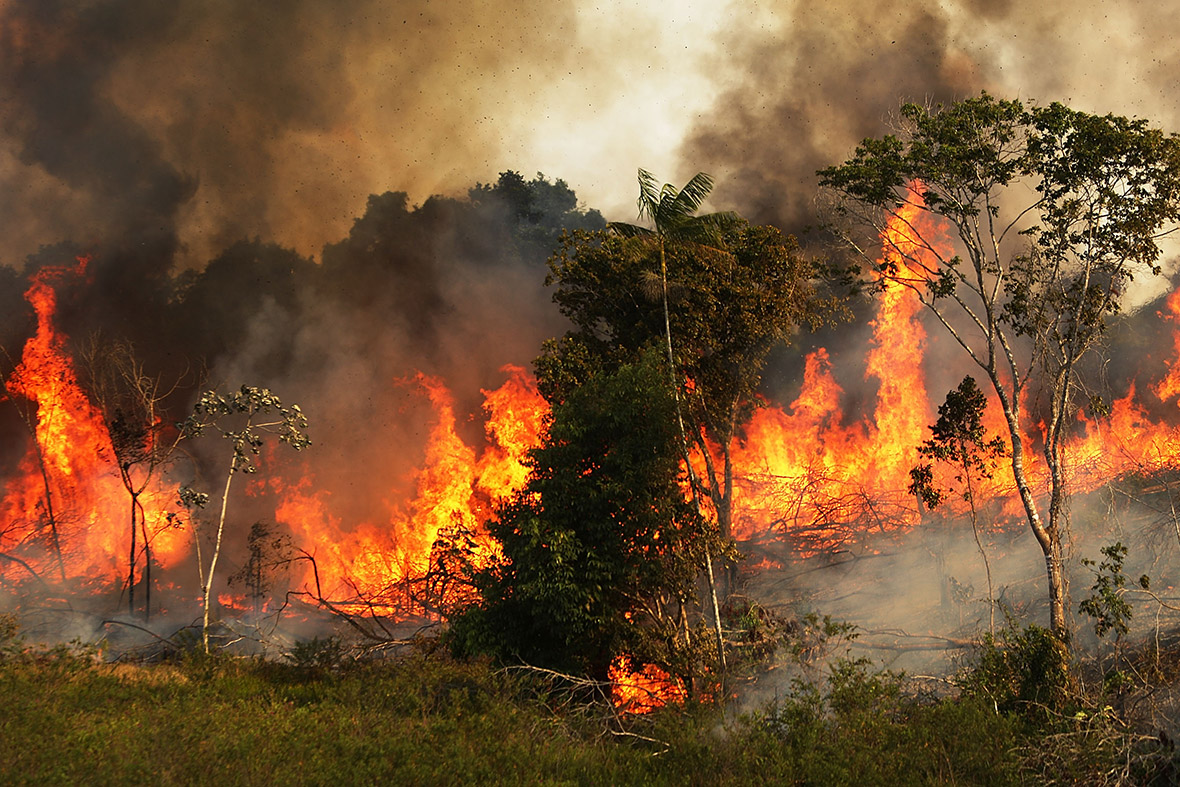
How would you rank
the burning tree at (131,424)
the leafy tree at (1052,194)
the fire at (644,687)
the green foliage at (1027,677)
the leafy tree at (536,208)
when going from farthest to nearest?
the leafy tree at (536,208)
the burning tree at (131,424)
the leafy tree at (1052,194)
the fire at (644,687)
the green foliage at (1027,677)

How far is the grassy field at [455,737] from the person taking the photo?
8.60m

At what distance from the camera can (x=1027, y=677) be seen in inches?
501

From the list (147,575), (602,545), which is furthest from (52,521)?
(602,545)

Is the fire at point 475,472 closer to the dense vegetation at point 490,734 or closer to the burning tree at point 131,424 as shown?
the burning tree at point 131,424

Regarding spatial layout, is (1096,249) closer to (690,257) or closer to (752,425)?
(690,257)

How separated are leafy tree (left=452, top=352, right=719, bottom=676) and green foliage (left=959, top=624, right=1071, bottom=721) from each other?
5.08m

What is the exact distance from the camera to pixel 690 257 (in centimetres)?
1925

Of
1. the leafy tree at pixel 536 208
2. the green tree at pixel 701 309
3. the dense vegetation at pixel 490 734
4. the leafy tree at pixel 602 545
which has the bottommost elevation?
the dense vegetation at pixel 490 734

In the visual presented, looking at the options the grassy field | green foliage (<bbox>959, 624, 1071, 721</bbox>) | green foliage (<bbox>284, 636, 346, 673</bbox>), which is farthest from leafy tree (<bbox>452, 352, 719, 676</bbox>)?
green foliage (<bbox>959, 624, 1071, 721</bbox>)

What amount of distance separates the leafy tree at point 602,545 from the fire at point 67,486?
1652 cm

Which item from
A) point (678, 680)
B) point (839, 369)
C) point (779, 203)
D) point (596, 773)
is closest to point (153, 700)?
point (596, 773)

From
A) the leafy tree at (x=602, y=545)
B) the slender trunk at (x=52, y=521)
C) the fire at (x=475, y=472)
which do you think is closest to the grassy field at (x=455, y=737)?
the leafy tree at (x=602, y=545)

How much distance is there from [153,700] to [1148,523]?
23811 mm

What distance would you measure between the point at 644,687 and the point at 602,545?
300 centimetres
